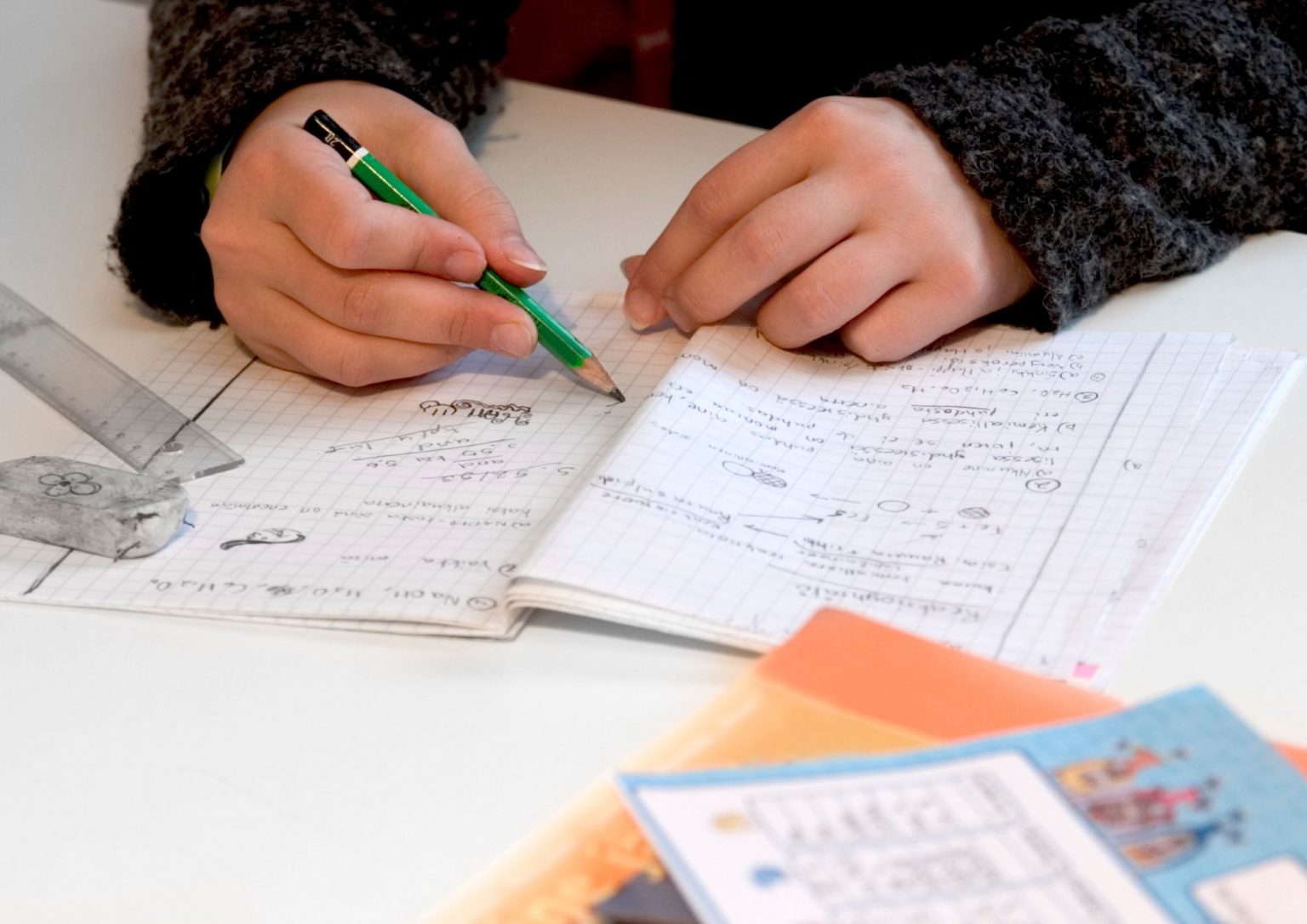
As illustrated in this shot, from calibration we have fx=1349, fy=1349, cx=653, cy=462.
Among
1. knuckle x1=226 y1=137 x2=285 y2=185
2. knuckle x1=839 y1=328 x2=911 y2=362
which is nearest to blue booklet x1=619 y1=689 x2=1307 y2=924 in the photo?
knuckle x1=839 y1=328 x2=911 y2=362

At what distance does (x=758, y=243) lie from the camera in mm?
638

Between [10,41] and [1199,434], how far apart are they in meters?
0.99

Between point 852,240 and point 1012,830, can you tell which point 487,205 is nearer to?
point 852,240

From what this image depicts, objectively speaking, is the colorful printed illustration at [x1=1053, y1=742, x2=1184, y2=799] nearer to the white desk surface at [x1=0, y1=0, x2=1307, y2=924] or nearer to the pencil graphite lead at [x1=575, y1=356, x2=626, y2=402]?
the white desk surface at [x1=0, y1=0, x2=1307, y2=924]

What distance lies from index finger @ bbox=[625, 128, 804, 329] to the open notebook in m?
0.02

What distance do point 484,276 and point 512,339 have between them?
0.05 meters

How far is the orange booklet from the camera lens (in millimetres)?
360

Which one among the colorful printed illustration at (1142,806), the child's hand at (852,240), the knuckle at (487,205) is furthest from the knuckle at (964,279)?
the colorful printed illustration at (1142,806)

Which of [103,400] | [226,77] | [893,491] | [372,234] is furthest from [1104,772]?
[226,77]

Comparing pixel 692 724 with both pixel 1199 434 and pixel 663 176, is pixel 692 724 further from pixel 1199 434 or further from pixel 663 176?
pixel 663 176

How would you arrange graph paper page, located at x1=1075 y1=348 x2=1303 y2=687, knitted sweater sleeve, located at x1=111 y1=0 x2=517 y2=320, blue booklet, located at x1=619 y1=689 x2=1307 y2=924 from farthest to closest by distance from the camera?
knitted sweater sleeve, located at x1=111 y1=0 x2=517 y2=320, graph paper page, located at x1=1075 y1=348 x2=1303 y2=687, blue booklet, located at x1=619 y1=689 x2=1307 y2=924

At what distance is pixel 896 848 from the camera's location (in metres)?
0.34

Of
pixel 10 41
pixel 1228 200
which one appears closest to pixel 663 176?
pixel 1228 200

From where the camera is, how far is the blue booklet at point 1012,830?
33 centimetres
